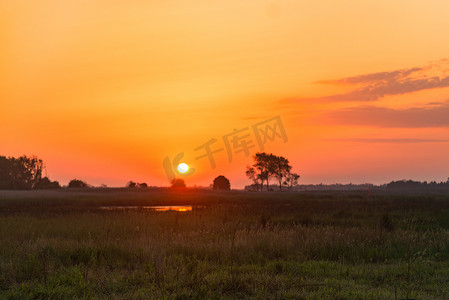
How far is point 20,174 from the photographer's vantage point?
10788 cm

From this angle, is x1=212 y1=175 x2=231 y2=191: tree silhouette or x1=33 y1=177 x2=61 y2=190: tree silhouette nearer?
x1=33 y1=177 x2=61 y2=190: tree silhouette

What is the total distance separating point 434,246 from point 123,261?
9978 mm

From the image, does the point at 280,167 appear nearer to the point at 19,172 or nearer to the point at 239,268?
the point at 19,172

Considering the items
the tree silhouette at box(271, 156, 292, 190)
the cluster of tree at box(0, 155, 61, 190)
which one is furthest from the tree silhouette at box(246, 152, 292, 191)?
the cluster of tree at box(0, 155, 61, 190)

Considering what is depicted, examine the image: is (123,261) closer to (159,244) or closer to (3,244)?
(159,244)

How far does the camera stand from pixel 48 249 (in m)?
11.2

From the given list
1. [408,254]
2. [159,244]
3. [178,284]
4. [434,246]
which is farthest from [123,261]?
[434,246]

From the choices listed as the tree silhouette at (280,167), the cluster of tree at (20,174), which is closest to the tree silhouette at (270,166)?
the tree silhouette at (280,167)

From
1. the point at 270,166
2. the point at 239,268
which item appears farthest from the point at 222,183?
the point at 239,268

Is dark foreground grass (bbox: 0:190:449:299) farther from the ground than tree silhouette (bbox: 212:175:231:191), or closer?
closer

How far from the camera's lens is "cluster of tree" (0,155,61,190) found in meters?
105

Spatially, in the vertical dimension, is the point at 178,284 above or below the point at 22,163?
below

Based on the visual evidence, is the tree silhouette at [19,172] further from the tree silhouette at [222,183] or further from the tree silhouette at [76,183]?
the tree silhouette at [222,183]

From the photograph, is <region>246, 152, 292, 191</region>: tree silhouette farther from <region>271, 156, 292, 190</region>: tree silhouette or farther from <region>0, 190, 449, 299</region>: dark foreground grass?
<region>0, 190, 449, 299</region>: dark foreground grass
